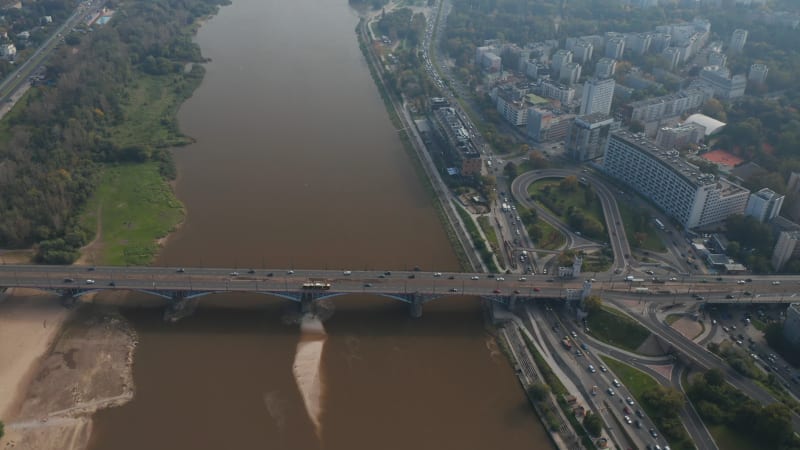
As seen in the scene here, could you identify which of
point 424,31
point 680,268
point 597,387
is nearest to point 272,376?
point 597,387

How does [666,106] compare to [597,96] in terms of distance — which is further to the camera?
[666,106]

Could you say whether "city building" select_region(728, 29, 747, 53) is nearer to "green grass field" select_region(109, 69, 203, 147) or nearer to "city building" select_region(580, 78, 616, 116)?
"city building" select_region(580, 78, 616, 116)

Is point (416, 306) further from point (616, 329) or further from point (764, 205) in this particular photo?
point (764, 205)

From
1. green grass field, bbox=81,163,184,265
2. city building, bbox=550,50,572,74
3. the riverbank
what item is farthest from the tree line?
city building, bbox=550,50,572,74

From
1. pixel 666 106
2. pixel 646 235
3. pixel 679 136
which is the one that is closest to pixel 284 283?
pixel 646 235

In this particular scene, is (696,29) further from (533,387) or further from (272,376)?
(272,376)

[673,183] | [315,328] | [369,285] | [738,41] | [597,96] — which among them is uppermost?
[738,41]
